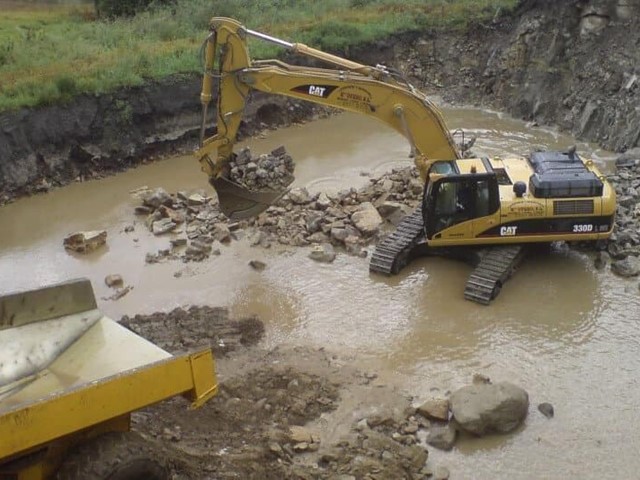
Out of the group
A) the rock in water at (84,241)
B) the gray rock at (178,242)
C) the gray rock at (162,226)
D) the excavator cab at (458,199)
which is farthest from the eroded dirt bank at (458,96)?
the excavator cab at (458,199)

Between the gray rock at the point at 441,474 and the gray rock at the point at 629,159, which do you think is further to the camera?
the gray rock at the point at 629,159

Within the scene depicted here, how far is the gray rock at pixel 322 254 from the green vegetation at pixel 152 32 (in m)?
7.91

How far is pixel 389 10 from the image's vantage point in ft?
85.5

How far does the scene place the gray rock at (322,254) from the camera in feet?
41.5

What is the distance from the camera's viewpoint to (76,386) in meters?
5.64

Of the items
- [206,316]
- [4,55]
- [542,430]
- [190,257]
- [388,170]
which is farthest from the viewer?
[4,55]

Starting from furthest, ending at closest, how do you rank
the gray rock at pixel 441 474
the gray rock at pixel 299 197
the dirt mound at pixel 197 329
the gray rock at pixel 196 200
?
the gray rock at pixel 196 200 → the gray rock at pixel 299 197 → the dirt mound at pixel 197 329 → the gray rock at pixel 441 474

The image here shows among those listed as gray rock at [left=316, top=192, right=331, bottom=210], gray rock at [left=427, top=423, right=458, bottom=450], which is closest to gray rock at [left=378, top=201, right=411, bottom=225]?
gray rock at [left=316, top=192, right=331, bottom=210]

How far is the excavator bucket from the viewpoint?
12.2 m

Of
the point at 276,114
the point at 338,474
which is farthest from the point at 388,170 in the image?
the point at 338,474

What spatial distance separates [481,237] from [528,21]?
13.0m

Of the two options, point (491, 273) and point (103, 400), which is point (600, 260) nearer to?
point (491, 273)

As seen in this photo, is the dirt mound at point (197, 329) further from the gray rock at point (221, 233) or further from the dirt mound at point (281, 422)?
the gray rock at point (221, 233)

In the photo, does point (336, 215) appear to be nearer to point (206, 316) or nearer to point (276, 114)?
point (206, 316)
